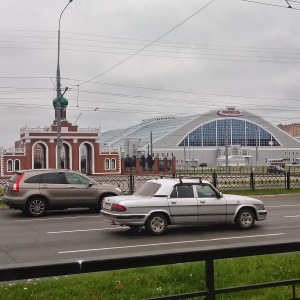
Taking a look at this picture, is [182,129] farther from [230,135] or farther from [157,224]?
[157,224]

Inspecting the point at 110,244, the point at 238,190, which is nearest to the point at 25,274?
the point at 110,244

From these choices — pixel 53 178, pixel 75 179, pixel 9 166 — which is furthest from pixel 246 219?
pixel 9 166

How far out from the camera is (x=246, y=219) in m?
13.4

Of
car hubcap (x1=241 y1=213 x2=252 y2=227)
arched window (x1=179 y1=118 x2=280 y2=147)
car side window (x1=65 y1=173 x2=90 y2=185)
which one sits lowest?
car hubcap (x1=241 y1=213 x2=252 y2=227)

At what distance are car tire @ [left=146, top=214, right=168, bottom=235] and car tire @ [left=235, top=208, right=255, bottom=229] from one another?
7.22 feet

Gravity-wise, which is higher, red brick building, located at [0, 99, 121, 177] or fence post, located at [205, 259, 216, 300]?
red brick building, located at [0, 99, 121, 177]

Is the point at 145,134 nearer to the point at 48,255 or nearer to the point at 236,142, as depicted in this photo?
the point at 236,142

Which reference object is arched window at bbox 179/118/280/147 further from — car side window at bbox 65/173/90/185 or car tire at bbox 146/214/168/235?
car tire at bbox 146/214/168/235

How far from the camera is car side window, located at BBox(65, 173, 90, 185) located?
57.9 ft

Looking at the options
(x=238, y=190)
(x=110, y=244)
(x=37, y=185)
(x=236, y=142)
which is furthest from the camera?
(x=236, y=142)

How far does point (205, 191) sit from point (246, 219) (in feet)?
4.70

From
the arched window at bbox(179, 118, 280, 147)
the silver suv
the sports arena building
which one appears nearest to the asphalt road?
the silver suv

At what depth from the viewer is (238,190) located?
2878 centimetres

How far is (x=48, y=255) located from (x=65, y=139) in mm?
54261
